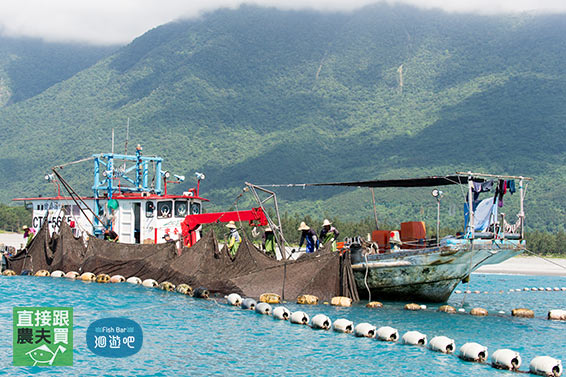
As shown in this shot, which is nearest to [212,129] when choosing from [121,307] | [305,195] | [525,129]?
[305,195]

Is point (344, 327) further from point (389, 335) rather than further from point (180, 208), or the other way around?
point (180, 208)

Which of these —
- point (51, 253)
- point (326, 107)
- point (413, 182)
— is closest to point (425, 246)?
point (413, 182)

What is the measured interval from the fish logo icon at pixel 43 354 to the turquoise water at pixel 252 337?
0.37 metres

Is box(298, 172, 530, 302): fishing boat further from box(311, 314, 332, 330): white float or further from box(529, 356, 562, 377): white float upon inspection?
box(529, 356, 562, 377): white float

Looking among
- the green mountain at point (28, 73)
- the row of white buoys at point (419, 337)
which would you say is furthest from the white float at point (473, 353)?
the green mountain at point (28, 73)

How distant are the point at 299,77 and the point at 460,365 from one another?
14737 cm

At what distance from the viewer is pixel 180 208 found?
1043 inches

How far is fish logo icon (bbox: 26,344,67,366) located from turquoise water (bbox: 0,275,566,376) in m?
0.37

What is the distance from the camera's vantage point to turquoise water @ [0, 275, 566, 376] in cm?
1278

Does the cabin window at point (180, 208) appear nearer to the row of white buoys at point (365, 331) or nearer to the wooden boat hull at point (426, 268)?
the wooden boat hull at point (426, 268)

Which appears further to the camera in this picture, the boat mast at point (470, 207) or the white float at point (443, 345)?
the boat mast at point (470, 207)

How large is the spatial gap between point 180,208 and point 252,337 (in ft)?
39.1

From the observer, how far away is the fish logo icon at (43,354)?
1296 cm

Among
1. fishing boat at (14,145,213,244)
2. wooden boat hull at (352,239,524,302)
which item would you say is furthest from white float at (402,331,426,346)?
fishing boat at (14,145,213,244)
